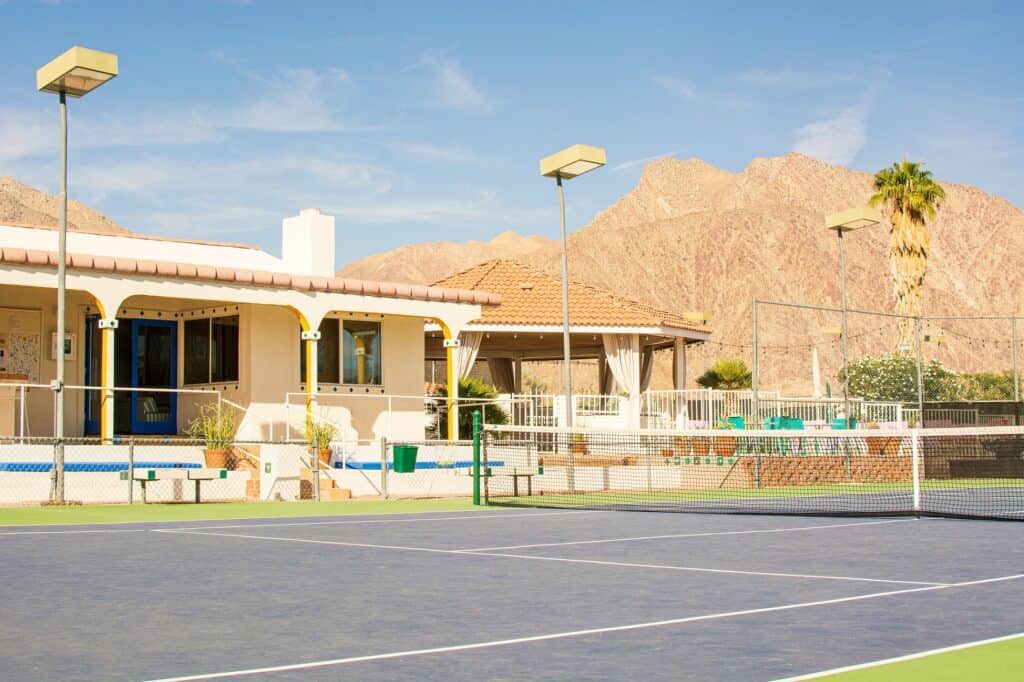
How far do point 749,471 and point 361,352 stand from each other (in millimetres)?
9048

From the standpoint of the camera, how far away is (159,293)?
22625mm

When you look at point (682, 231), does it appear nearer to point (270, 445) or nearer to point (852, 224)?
point (852, 224)

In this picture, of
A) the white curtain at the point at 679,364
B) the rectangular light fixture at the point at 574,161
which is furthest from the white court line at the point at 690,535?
the white curtain at the point at 679,364

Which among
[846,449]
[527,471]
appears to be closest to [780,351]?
[846,449]

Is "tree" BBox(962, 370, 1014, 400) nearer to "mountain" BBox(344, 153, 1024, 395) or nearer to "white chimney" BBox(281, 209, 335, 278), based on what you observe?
"mountain" BBox(344, 153, 1024, 395)

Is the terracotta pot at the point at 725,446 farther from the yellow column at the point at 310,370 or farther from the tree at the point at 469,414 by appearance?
the yellow column at the point at 310,370

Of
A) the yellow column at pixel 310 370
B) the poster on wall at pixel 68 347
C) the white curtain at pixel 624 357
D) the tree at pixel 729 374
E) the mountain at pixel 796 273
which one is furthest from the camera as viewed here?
the mountain at pixel 796 273

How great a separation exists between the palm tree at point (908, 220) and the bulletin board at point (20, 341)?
3851 cm

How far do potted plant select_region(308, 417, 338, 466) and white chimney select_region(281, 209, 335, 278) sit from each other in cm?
428

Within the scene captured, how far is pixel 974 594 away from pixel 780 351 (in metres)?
101

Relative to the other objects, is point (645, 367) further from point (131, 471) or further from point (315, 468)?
point (131, 471)

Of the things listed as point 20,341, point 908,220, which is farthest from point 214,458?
point 908,220

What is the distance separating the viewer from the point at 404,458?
23766 mm

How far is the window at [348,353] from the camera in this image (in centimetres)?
2659
